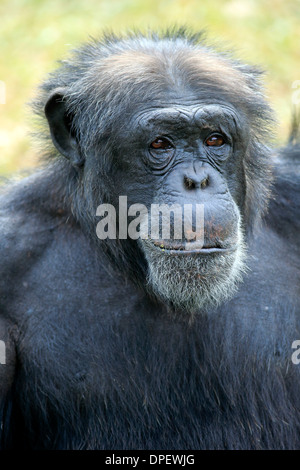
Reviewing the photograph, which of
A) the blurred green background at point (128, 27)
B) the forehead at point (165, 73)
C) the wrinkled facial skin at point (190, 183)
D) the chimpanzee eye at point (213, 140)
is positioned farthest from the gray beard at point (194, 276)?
the blurred green background at point (128, 27)

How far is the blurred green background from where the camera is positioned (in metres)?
10.3

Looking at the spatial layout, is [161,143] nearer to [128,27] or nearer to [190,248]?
[190,248]

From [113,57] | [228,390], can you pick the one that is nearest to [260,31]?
[113,57]

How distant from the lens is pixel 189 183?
4.09 metres

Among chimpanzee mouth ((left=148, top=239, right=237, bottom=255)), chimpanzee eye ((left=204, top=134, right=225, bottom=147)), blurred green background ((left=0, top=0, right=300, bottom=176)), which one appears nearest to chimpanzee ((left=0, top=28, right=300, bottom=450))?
chimpanzee eye ((left=204, top=134, right=225, bottom=147))

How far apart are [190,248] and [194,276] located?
0.20 metres

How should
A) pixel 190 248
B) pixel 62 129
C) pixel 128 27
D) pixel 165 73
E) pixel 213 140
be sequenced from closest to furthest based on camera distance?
pixel 190 248 → pixel 213 140 → pixel 165 73 → pixel 62 129 → pixel 128 27

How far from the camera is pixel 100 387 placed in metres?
4.66

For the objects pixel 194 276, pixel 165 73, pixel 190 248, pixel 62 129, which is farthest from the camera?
pixel 62 129

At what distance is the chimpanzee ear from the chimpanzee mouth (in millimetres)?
871

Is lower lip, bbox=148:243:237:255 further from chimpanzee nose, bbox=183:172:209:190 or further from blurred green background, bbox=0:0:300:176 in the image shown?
blurred green background, bbox=0:0:300:176

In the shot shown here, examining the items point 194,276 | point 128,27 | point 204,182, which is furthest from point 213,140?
point 128,27

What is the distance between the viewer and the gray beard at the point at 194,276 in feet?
13.6
